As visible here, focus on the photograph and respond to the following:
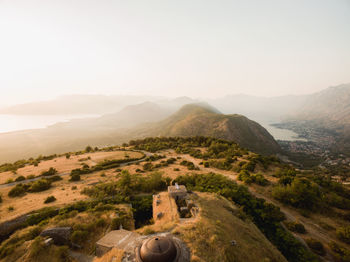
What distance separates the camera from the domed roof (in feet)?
31.3

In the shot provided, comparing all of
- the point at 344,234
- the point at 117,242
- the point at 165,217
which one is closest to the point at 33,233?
the point at 117,242

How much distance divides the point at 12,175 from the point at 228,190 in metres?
49.5

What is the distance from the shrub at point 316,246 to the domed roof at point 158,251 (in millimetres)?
18376

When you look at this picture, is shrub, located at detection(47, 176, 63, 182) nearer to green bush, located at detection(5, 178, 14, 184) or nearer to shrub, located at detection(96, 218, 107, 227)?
green bush, located at detection(5, 178, 14, 184)

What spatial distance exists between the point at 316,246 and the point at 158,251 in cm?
2004

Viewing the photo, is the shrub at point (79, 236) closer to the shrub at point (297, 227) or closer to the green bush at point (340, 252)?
the shrub at point (297, 227)

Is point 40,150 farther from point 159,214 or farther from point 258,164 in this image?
point 258,164

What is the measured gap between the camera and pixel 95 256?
44.6ft

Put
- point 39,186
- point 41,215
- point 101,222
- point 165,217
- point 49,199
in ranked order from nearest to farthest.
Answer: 1. point 101,222
2. point 165,217
3. point 41,215
4. point 49,199
5. point 39,186

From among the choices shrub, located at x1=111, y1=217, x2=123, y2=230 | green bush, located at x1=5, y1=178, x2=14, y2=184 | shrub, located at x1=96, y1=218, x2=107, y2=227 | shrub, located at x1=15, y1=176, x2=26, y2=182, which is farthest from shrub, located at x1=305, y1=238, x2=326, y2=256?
green bush, located at x1=5, y1=178, x2=14, y2=184

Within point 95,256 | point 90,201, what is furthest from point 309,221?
point 90,201

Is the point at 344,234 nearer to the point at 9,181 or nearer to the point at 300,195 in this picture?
the point at 300,195

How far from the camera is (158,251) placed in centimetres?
977

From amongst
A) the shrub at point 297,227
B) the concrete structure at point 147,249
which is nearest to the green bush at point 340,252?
the shrub at point 297,227
